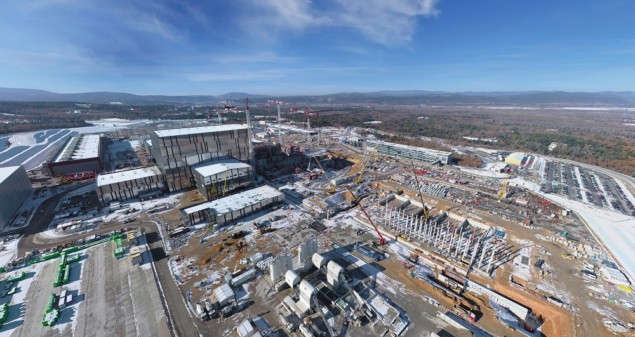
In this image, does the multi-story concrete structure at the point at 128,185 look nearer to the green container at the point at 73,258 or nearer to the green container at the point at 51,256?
the green container at the point at 51,256

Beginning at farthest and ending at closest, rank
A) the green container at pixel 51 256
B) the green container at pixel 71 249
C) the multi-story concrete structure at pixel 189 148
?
the multi-story concrete structure at pixel 189 148 → the green container at pixel 71 249 → the green container at pixel 51 256

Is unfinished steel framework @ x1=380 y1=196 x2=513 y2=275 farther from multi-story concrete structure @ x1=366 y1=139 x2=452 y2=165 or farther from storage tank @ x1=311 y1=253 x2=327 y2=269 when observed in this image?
multi-story concrete structure @ x1=366 y1=139 x2=452 y2=165

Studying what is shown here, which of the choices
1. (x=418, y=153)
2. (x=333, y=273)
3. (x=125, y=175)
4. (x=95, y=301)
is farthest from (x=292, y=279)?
(x=418, y=153)

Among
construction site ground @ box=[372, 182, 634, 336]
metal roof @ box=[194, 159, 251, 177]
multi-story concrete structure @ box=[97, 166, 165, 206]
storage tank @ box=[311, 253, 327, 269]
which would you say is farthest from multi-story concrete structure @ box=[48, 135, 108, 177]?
construction site ground @ box=[372, 182, 634, 336]

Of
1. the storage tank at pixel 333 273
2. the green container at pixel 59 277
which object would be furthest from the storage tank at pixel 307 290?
the green container at pixel 59 277

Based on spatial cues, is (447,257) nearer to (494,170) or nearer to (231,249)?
(231,249)

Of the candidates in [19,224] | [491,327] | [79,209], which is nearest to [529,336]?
[491,327]
